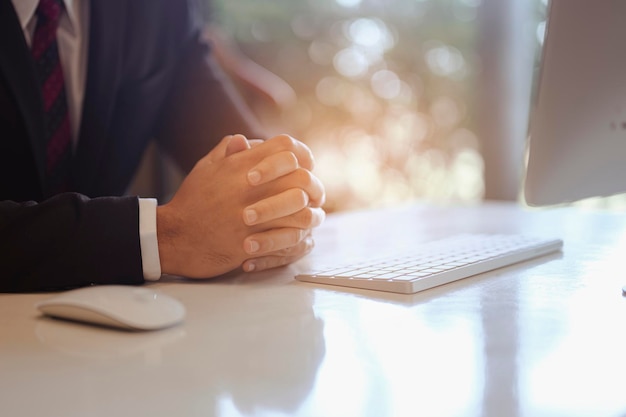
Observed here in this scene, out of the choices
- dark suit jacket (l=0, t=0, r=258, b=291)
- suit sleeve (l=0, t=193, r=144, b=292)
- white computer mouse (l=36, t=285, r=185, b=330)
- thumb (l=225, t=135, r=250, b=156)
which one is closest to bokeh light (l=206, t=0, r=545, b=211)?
dark suit jacket (l=0, t=0, r=258, b=291)

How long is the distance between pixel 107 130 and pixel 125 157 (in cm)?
10

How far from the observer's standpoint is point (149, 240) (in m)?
0.84

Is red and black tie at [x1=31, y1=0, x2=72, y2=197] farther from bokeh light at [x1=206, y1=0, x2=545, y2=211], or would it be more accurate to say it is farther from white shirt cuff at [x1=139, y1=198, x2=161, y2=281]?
bokeh light at [x1=206, y1=0, x2=545, y2=211]

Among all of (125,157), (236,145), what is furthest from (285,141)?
(125,157)

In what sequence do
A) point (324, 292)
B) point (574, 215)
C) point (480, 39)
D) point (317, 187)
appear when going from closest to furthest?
point (324, 292) → point (317, 187) → point (574, 215) → point (480, 39)

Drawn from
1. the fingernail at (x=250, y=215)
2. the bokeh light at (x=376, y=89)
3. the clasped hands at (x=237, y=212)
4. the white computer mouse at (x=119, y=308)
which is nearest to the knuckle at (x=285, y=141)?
the clasped hands at (x=237, y=212)

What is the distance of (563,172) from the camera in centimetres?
86

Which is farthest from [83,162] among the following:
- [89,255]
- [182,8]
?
[89,255]

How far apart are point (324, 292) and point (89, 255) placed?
28cm

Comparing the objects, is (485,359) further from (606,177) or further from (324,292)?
(606,177)

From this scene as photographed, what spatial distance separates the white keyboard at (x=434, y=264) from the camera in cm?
81

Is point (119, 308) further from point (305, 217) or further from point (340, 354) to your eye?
point (305, 217)

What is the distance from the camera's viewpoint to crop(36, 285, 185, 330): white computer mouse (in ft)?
2.06

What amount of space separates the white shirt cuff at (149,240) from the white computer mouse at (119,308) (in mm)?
172
